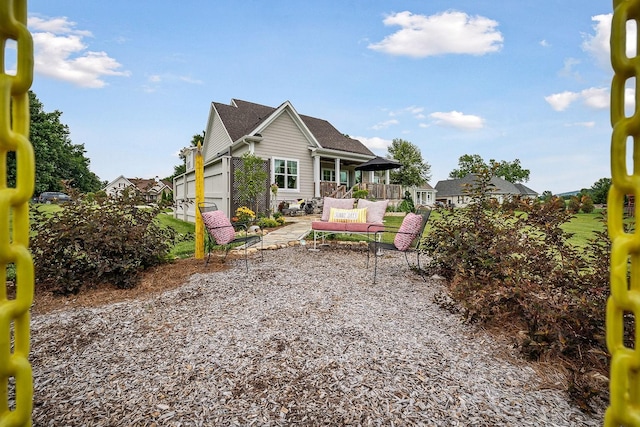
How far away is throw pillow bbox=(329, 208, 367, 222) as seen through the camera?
724cm

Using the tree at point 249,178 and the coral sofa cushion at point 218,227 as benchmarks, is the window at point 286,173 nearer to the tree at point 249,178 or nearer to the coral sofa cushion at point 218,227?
the tree at point 249,178

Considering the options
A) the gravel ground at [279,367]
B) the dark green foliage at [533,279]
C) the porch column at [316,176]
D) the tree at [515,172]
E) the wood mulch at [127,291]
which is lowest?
the gravel ground at [279,367]

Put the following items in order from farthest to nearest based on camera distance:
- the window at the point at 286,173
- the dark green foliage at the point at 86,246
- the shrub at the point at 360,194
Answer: the shrub at the point at 360,194 → the window at the point at 286,173 → the dark green foliage at the point at 86,246

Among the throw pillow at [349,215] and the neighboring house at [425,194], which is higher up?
the neighboring house at [425,194]

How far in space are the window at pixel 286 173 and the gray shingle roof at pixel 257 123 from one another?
227cm

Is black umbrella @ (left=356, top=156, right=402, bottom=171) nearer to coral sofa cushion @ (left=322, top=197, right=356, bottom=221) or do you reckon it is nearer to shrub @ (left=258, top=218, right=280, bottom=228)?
shrub @ (left=258, top=218, right=280, bottom=228)

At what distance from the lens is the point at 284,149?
52.6 feet

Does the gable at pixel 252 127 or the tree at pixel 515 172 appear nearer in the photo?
the gable at pixel 252 127

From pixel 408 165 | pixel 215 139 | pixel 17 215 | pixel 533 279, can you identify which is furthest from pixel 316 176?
pixel 408 165

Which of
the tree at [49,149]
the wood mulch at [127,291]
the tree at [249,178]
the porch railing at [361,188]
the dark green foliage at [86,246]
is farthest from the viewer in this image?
the tree at [49,149]

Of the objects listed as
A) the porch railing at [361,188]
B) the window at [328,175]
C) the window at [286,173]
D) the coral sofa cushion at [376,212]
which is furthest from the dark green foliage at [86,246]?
the window at [328,175]

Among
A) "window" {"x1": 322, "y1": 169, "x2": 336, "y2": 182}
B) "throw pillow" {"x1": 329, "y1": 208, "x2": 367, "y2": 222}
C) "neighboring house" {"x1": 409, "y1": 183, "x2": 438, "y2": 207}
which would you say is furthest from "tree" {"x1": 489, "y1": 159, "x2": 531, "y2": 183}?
"throw pillow" {"x1": 329, "y1": 208, "x2": 367, "y2": 222}

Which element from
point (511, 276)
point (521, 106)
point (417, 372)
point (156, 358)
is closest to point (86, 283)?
point (156, 358)

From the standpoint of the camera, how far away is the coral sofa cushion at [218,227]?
5.34 meters
